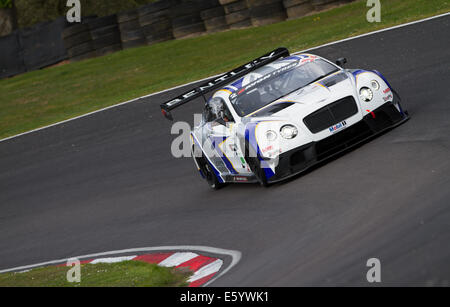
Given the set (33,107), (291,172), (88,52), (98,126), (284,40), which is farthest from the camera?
(88,52)

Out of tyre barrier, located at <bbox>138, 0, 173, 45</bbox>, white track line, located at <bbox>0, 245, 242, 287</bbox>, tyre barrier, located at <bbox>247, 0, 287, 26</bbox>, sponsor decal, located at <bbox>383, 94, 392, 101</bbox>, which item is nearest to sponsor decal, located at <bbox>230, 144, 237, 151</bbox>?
white track line, located at <bbox>0, 245, 242, 287</bbox>

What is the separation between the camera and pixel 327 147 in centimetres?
890

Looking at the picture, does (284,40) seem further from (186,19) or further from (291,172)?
(291,172)

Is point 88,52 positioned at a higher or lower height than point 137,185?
higher

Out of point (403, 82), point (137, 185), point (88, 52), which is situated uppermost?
point (88, 52)

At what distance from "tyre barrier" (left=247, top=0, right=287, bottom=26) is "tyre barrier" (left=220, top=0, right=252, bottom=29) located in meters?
0.26

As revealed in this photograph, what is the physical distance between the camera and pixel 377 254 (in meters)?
5.64

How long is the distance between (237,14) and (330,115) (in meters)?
14.1

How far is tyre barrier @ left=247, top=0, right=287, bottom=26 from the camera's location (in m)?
21.8

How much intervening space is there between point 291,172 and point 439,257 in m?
3.90

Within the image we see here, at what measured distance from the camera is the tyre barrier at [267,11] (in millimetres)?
21844

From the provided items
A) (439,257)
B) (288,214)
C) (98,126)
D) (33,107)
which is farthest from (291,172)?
(33,107)

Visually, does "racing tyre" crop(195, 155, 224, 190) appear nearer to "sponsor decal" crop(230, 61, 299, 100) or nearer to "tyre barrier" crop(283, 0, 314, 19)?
"sponsor decal" crop(230, 61, 299, 100)

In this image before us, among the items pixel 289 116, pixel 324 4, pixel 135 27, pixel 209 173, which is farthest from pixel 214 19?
pixel 289 116
